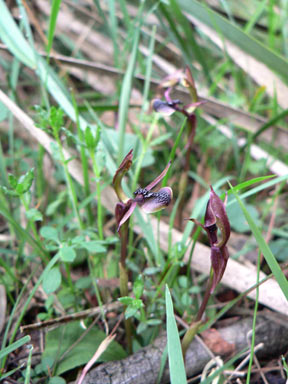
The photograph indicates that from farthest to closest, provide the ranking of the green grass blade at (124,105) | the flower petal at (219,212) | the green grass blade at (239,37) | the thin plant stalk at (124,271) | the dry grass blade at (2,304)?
the green grass blade at (239,37) < the green grass blade at (124,105) < the dry grass blade at (2,304) < the thin plant stalk at (124,271) < the flower petal at (219,212)

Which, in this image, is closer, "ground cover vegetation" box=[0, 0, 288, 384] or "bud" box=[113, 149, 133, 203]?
"bud" box=[113, 149, 133, 203]

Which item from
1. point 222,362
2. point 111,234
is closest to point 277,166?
point 111,234

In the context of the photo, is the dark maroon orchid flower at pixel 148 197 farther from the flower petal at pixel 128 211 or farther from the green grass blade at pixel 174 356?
the green grass blade at pixel 174 356

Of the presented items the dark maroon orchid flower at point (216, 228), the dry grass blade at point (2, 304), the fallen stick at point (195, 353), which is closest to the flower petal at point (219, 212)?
the dark maroon orchid flower at point (216, 228)

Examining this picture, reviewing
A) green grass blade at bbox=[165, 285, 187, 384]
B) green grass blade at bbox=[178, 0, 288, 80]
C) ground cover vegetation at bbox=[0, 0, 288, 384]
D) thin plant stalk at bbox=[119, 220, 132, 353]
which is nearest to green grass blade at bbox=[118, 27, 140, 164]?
ground cover vegetation at bbox=[0, 0, 288, 384]

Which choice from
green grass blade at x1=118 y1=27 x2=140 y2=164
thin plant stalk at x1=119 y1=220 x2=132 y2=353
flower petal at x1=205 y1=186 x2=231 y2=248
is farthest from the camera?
green grass blade at x1=118 y1=27 x2=140 y2=164

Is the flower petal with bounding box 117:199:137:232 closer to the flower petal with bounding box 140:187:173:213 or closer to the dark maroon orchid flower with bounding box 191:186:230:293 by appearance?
the flower petal with bounding box 140:187:173:213

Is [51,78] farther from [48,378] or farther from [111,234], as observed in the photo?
[48,378]

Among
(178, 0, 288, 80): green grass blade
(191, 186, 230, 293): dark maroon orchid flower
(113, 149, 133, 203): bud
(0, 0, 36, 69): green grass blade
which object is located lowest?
(191, 186, 230, 293): dark maroon orchid flower
